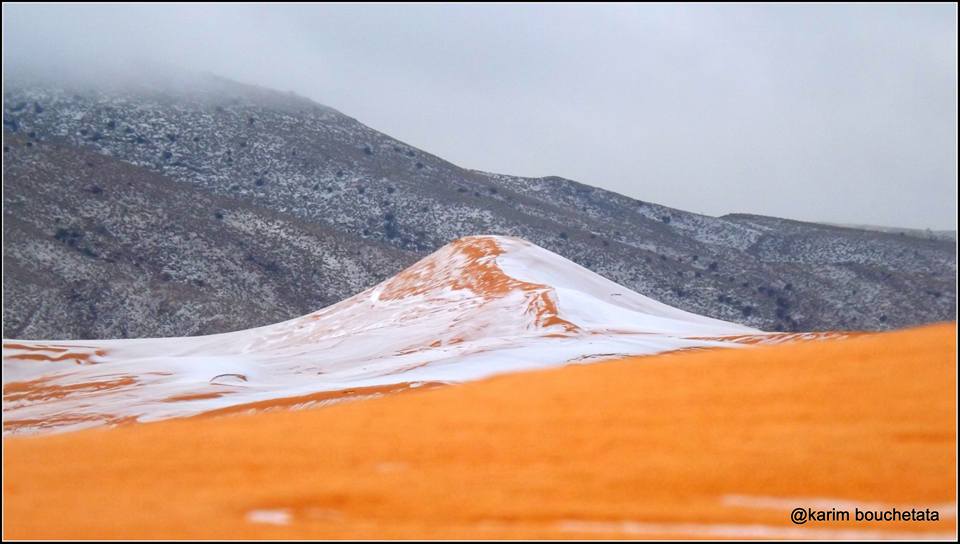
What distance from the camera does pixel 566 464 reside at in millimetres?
3346

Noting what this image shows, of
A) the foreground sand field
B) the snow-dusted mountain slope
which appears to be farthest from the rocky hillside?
the foreground sand field

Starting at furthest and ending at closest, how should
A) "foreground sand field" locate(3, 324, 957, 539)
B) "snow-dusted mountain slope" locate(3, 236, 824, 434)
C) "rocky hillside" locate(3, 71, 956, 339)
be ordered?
"rocky hillside" locate(3, 71, 956, 339) < "snow-dusted mountain slope" locate(3, 236, 824, 434) < "foreground sand field" locate(3, 324, 957, 539)

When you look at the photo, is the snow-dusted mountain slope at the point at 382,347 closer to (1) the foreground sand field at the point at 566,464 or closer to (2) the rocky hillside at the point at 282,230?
(1) the foreground sand field at the point at 566,464

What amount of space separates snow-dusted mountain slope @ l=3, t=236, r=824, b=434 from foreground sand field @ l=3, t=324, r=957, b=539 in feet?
12.9

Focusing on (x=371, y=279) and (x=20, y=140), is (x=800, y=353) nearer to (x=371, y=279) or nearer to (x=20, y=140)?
(x=371, y=279)

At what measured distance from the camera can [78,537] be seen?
295 cm

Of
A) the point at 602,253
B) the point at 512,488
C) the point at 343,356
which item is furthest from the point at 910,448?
the point at 602,253

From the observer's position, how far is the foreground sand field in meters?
2.81

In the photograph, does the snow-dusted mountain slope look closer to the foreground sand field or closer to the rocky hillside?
the foreground sand field

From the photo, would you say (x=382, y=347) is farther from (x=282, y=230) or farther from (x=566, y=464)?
(x=282, y=230)

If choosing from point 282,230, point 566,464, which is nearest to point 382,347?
point 566,464

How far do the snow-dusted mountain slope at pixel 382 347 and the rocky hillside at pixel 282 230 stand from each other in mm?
35036

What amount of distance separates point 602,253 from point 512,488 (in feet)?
210

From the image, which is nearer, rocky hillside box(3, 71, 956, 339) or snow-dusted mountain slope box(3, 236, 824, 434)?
snow-dusted mountain slope box(3, 236, 824, 434)
